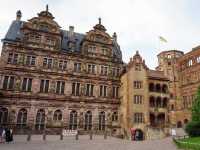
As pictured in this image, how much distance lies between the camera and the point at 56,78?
3825 centimetres

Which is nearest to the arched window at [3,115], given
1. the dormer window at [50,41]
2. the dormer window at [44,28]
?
the dormer window at [50,41]

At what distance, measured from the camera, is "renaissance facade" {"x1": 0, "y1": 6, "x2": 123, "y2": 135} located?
35469 mm

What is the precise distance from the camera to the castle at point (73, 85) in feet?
117

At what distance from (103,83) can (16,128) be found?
16775 mm

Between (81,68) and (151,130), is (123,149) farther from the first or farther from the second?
(81,68)

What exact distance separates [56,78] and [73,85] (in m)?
3.28

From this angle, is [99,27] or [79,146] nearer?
[79,146]

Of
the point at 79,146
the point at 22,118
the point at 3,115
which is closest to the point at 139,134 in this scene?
the point at 79,146

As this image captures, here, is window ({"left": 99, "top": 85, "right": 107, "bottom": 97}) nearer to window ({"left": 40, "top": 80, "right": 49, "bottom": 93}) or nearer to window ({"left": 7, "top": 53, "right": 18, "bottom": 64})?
window ({"left": 40, "top": 80, "right": 49, "bottom": 93})

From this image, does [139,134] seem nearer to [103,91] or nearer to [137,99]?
[137,99]

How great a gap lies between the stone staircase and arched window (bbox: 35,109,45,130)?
1772 cm

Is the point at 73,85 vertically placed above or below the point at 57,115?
above

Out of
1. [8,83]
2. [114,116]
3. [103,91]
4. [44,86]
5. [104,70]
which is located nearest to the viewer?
[8,83]

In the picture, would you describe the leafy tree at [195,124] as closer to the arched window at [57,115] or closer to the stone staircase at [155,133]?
the stone staircase at [155,133]
